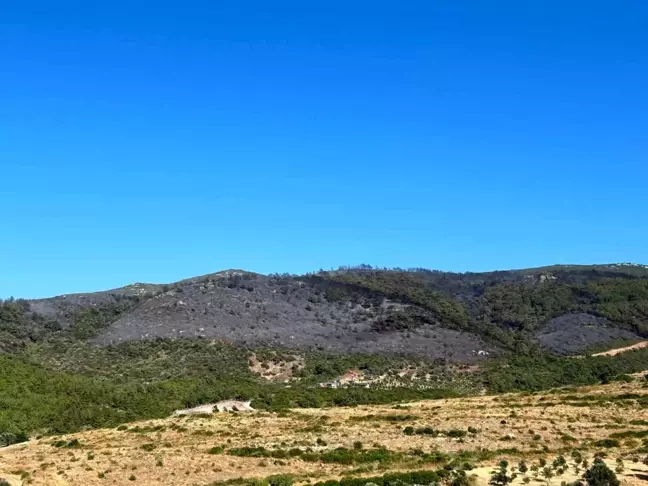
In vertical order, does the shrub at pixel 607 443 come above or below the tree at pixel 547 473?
below

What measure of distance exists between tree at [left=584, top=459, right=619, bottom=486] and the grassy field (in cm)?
92

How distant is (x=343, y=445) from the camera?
33094mm

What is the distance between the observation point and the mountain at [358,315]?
290 ft

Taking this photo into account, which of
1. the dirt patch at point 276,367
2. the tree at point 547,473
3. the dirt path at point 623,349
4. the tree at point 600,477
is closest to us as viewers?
the tree at point 600,477

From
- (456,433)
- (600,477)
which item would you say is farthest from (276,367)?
(600,477)

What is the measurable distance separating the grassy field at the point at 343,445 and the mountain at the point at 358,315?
40215 millimetres

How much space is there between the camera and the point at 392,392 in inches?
2506

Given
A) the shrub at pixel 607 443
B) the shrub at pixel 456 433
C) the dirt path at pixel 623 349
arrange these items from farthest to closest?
the dirt path at pixel 623 349 < the shrub at pixel 456 433 < the shrub at pixel 607 443

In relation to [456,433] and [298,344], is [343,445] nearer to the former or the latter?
[456,433]

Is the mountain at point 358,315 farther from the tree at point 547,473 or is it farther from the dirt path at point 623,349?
the tree at point 547,473

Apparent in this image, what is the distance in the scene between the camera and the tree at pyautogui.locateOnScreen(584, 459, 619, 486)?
70.6 ft

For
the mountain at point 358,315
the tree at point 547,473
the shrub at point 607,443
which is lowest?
the shrub at point 607,443

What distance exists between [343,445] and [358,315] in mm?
72734

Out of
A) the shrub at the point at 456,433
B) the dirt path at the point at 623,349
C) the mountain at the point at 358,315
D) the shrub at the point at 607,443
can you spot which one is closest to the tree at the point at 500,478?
the shrub at the point at 607,443
